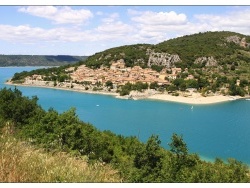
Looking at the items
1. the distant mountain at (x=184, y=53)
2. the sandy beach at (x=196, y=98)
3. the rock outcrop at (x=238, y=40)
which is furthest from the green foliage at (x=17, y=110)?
the rock outcrop at (x=238, y=40)

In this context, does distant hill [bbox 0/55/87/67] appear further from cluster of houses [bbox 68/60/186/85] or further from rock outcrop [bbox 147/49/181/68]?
rock outcrop [bbox 147/49/181/68]

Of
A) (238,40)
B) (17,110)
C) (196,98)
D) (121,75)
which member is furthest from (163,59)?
(17,110)

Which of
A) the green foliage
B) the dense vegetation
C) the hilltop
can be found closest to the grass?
the dense vegetation

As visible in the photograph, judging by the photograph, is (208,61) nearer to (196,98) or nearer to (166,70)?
(166,70)

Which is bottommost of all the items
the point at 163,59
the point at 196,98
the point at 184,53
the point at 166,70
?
the point at 196,98
